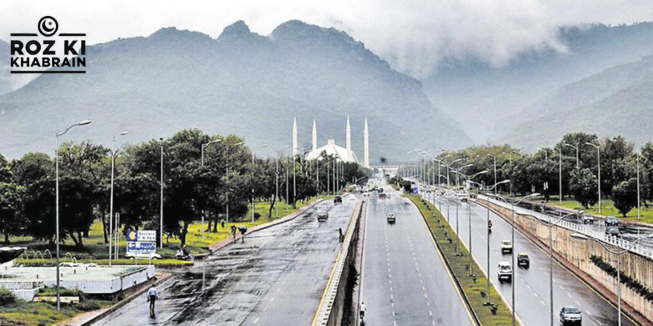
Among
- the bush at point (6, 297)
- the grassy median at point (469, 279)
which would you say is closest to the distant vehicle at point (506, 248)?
the grassy median at point (469, 279)

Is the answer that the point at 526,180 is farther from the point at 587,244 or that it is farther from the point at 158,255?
the point at 158,255

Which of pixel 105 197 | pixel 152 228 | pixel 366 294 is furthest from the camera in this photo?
pixel 152 228

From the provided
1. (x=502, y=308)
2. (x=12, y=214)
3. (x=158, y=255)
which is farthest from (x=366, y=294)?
(x=12, y=214)

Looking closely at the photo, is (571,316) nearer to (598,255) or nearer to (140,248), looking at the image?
(598,255)

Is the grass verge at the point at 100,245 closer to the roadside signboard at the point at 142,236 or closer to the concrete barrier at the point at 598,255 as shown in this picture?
A: the roadside signboard at the point at 142,236

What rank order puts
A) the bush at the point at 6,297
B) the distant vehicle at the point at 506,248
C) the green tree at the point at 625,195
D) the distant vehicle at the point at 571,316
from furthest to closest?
the green tree at the point at 625,195
the distant vehicle at the point at 506,248
the distant vehicle at the point at 571,316
the bush at the point at 6,297

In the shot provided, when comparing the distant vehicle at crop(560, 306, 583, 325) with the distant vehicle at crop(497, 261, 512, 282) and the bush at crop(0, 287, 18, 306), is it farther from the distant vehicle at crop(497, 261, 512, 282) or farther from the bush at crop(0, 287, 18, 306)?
the bush at crop(0, 287, 18, 306)

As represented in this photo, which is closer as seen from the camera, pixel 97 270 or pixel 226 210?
pixel 97 270
